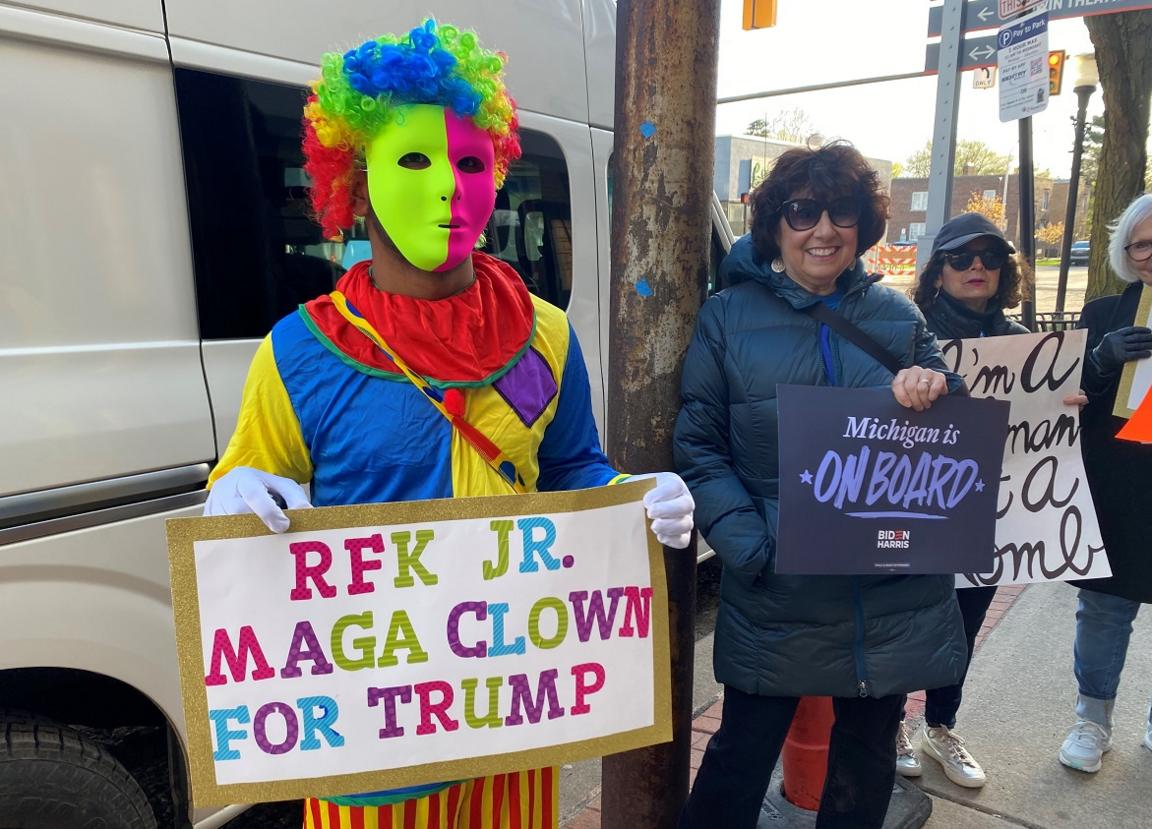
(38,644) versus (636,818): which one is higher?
(38,644)

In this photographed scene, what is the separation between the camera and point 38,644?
179 centimetres

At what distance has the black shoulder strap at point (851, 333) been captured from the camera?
1.95 meters

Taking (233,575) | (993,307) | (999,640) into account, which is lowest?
(999,640)

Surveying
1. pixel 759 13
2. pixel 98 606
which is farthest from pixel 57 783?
pixel 759 13

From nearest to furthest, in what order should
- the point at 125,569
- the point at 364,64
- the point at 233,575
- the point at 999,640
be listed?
the point at 233,575 → the point at 364,64 → the point at 125,569 → the point at 999,640

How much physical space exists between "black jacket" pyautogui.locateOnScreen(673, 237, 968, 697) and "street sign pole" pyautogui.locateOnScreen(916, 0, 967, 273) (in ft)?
13.7

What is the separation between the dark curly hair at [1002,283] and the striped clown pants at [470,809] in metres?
1.97

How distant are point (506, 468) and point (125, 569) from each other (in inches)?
40.1

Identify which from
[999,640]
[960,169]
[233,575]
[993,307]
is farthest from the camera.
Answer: [960,169]

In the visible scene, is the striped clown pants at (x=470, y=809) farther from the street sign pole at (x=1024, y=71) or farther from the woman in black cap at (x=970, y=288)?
the street sign pole at (x=1024, y=71)

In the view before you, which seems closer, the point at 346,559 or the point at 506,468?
the point at 346,559

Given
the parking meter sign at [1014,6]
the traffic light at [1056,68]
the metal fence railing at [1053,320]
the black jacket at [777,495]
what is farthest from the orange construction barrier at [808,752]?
the traffic light at [1056,68]

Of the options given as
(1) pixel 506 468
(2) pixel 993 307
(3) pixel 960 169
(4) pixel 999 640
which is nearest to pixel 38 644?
(1) pixel 506 468

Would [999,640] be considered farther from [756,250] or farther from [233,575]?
[233,575]
